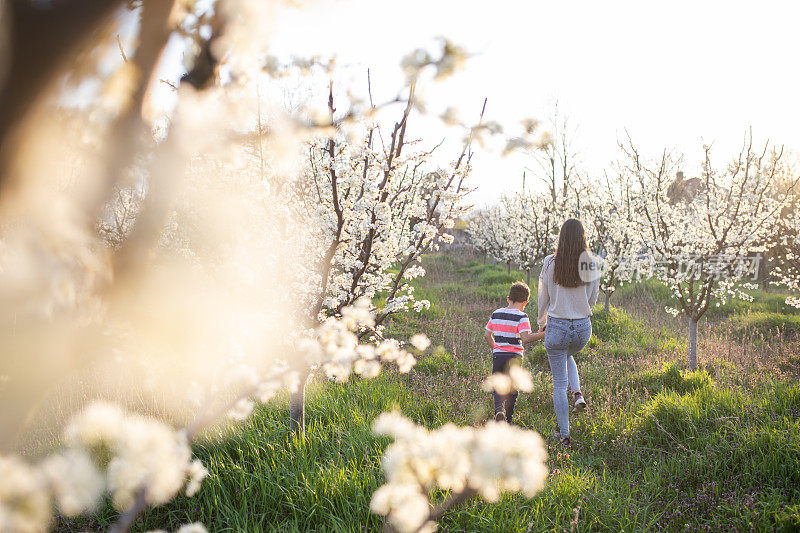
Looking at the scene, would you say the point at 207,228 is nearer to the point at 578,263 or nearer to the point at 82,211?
the point at 82,211

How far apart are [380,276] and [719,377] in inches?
185

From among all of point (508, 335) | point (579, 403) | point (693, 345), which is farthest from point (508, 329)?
point (693, 345)

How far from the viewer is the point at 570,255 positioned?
3844 mm

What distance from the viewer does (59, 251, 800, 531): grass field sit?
270 cm

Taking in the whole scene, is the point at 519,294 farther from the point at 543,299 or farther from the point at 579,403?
the point at 579,403

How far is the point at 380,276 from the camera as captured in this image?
12.4 ft

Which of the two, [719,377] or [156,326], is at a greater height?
[156,326]

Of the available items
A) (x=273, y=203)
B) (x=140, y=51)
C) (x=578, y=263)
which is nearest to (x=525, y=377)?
(x=140, y=51)

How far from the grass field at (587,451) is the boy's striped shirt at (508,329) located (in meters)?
0.88

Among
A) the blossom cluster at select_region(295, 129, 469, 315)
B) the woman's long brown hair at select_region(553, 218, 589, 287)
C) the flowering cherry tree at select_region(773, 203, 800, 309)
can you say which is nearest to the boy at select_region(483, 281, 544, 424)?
the woman's long brown hair at select_region(553, 218, 589, 287)

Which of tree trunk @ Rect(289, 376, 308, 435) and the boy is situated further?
the boy

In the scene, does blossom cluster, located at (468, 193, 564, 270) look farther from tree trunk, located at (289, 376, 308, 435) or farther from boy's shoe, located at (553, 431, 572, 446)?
tree trunk, located at (289, 376, 308, 435)

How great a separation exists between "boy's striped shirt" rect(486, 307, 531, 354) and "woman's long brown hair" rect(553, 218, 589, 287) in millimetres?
541

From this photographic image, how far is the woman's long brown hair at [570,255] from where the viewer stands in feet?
12.5
